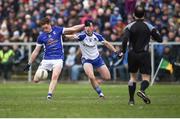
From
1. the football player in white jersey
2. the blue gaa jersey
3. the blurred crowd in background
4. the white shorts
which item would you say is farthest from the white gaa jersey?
the blurred crowd in background

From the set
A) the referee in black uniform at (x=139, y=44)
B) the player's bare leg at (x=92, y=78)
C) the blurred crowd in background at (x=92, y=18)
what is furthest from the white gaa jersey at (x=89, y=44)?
the blurred crowd in background at (x=92, y=18)

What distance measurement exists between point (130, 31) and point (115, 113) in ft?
9.52

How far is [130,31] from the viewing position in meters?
18.1

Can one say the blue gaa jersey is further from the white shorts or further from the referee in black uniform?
the referee in black uniform

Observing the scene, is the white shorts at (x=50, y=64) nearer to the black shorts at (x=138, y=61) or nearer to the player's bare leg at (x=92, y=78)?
the player's bare leg at (x=92, y=78)

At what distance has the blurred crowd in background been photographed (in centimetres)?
3181

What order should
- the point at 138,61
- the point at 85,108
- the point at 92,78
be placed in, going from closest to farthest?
1. the point at 85,108
2. the point at 138,61
3. the point at 92,78

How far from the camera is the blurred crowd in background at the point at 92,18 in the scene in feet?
104

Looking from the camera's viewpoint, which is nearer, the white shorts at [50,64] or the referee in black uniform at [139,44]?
the referee in black uniform at [139,44]

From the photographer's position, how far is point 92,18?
109 ft

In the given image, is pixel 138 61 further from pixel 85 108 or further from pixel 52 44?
pixel 52 44

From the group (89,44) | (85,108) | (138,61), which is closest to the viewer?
(85,108)

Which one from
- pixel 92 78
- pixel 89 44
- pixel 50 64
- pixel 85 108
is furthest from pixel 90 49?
pixel 85 108

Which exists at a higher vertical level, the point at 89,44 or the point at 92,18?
the point at 89,44
